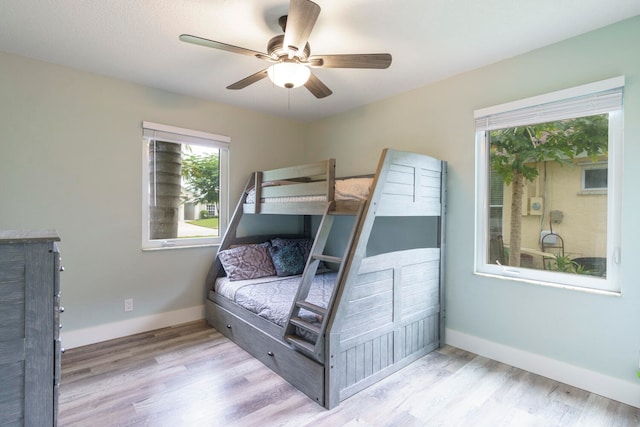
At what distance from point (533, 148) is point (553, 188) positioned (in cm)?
34

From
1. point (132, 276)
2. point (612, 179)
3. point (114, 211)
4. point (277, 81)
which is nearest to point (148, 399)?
point (132, 276)

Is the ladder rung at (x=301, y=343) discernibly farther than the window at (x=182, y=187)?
No

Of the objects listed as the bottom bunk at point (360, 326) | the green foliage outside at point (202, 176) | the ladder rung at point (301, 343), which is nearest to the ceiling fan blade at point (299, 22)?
the bottom bunk at point (360, 326)

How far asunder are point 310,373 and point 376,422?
46 cm

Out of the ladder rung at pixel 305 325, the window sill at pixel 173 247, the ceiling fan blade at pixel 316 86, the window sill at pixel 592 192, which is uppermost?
the ceiling fan blade at pixel 316 86

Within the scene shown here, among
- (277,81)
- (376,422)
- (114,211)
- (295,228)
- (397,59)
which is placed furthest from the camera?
(295,228)

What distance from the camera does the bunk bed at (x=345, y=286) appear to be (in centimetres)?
194

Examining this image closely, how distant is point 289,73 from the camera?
1846mm

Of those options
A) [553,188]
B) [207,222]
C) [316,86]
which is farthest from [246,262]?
[553,188]

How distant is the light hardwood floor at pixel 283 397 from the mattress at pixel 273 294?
1.39ft

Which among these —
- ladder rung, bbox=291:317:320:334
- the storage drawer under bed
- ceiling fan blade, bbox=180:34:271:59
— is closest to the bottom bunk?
the storage drawer under bed

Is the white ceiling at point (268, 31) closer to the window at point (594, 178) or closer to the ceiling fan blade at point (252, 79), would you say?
the ceiling fan blade at point (252, 79)

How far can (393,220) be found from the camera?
3.16 metres

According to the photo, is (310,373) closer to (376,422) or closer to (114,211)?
(376,422)
